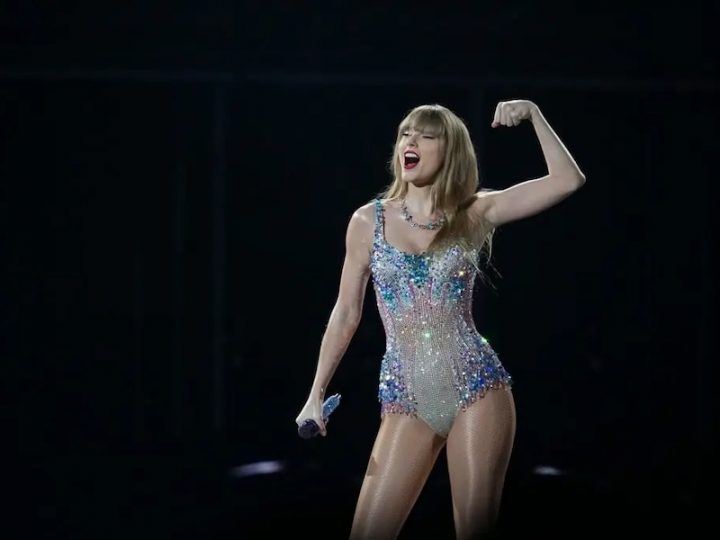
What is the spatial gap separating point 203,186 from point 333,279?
763mm

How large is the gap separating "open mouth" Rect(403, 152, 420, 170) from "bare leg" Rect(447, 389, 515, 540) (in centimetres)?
58

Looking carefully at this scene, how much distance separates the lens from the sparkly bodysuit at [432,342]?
9.38 feet

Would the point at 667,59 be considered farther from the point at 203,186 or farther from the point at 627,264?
the point at 203,186

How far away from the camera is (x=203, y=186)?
5.73 meters

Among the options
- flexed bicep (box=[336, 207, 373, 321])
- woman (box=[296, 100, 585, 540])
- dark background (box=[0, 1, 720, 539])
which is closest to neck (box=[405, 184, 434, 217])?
woman (box=[296, 100, 585, 540])

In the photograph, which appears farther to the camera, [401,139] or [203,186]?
[203,186]

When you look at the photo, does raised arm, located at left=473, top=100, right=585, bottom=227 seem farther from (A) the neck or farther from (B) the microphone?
(B) the microphone

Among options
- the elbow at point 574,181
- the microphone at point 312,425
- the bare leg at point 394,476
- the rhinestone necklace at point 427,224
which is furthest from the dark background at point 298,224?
the elbow at point 574,181

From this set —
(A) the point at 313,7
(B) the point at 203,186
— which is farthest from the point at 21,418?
(A) the point at 313,7

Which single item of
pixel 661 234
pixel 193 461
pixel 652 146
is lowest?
pixel 193 461

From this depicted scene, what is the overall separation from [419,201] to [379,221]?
114 mm

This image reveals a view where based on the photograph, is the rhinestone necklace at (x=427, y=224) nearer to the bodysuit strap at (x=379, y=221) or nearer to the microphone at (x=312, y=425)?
the bodysuit strap at (x=379, y=221)

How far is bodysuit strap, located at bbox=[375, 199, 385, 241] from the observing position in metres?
2.94

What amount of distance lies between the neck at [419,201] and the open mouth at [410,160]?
0.06 metres
